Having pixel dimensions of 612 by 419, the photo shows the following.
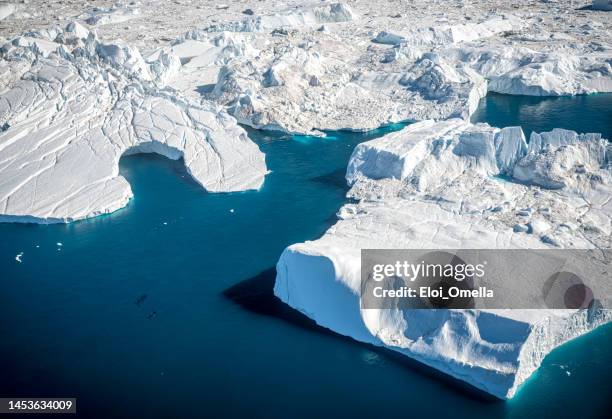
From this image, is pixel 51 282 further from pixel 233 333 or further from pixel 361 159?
pixel 361 159

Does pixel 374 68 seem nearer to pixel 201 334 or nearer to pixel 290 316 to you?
pixel 290 316

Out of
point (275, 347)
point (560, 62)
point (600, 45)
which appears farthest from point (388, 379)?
point (600, 45)

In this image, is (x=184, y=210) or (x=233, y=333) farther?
(x=184, y=210)

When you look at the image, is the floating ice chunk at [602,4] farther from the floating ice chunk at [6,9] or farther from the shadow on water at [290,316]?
the floating ice chunk at [6,9]

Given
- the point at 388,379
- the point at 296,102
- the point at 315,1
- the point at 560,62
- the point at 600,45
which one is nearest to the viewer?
the point at 388,379

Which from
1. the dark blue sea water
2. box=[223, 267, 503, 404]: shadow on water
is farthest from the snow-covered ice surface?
box=[223, 267, 503, 404]: shadow on water

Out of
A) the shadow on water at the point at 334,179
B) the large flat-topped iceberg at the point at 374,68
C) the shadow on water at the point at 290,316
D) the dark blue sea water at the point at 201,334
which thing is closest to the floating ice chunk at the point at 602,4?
the large flat-topped iceberg at the point at 374,68

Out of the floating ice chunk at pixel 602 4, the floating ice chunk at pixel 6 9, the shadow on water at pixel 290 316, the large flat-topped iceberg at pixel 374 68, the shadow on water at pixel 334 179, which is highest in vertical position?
the floating ice chunk at pixel 6 9

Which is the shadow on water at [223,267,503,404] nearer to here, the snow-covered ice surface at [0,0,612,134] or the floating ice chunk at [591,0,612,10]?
the snow-covered ice surface at [0,0,612,134]
